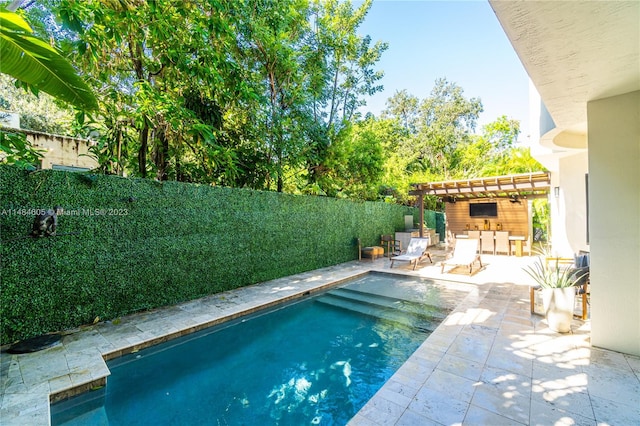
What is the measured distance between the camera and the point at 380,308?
21.9ft

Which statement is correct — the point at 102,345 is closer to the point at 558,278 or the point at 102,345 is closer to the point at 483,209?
the point at 558,278

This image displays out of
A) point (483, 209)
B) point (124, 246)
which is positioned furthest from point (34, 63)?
point (483, 209)

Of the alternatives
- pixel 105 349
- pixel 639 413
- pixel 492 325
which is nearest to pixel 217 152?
pixel 105 349

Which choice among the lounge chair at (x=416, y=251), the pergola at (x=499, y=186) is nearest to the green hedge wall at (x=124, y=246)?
the lounge chair at (x=416, y=251)

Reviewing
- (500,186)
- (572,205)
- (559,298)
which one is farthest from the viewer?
(500,186)

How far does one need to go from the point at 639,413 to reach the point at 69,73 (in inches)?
289

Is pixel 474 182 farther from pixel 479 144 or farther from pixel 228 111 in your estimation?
pixel 479 144

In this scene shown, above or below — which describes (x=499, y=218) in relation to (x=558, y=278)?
above

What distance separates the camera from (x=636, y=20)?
2.48 meters

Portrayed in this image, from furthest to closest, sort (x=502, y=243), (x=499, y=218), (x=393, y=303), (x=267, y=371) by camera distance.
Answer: (x=499, y=218), (x=502, y=243), (x=393, y=303), (x=267, y=371)

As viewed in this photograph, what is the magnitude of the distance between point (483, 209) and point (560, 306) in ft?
44.7

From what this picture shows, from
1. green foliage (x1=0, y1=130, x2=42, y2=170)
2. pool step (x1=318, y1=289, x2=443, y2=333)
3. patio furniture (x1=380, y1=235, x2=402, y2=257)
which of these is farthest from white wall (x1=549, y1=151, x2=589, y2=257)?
green foliage (x1=0, y1=130, x2=42, y2=170)

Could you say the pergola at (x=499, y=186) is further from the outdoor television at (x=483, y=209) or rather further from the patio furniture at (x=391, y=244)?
the patio furniture at (x=391, y=244)

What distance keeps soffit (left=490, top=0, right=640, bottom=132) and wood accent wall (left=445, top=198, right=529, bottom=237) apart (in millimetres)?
13025
